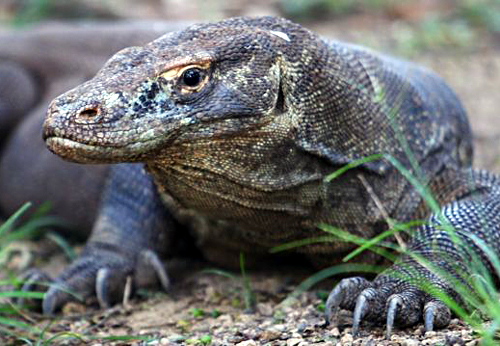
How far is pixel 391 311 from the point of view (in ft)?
11.3

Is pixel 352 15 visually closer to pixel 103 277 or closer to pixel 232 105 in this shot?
pixel 103 277

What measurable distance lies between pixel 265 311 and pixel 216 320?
228 millimetres

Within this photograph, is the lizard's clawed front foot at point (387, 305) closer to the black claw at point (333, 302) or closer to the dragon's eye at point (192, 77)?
the black claw at point (333, 302)

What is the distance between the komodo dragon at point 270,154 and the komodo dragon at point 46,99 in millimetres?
805

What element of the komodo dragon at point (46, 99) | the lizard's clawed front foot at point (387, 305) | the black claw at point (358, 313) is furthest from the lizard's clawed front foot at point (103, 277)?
the black claw at point (358, 313)

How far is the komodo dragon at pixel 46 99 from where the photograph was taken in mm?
5707

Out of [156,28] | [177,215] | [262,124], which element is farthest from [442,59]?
[262,124]

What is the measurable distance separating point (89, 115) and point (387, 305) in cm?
132

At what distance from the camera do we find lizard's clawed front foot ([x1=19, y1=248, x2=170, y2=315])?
183 inches

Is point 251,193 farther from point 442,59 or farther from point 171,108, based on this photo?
point 442,59

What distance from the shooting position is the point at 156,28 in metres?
6.21

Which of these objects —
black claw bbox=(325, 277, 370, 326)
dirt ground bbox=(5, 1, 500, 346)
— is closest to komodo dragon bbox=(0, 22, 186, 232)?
dirt ground bbox=(5, 1, 500, 346)

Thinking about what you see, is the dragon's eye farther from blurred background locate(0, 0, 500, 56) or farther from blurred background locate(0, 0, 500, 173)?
blurred background locate(0, 0, 500, 56)

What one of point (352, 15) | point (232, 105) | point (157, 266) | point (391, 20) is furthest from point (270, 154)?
point (352, 15)
